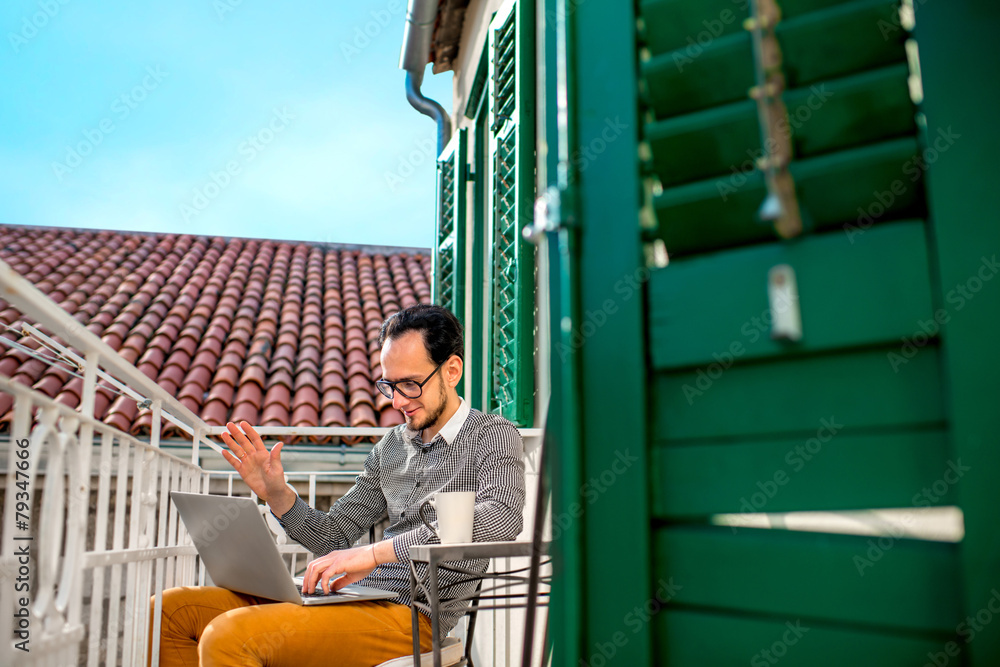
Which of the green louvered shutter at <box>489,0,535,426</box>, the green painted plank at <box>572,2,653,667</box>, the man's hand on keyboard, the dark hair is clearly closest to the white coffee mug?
Answer: the man's hand on keyboard

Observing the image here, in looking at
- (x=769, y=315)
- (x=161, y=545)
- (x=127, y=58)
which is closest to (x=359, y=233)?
(x=127, y=58)

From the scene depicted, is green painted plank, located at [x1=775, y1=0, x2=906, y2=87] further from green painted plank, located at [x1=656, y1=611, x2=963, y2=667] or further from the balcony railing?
the balcony railing

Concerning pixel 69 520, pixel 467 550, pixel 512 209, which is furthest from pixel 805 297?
pixel 512 209

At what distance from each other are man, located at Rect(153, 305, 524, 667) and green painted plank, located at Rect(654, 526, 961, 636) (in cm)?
87

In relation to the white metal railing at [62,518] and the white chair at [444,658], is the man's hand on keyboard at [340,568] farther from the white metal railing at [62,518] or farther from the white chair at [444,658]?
the white metal railing at [62,518]

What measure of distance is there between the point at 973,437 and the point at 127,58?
754 centimetres

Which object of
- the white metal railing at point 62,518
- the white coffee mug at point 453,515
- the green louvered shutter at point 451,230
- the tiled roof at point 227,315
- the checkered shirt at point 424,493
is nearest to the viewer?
the white metal railing at point 62,518

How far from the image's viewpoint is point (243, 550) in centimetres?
159

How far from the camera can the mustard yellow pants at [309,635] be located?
1.47m

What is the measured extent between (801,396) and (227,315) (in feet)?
22.5

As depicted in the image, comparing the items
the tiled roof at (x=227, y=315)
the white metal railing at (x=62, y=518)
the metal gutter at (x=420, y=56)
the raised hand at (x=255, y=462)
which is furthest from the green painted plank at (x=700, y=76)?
the tiled roof at (x=227, y=315)

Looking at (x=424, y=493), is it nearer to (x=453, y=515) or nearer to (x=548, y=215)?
(x=453, y=515)

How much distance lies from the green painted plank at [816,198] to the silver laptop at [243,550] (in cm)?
105

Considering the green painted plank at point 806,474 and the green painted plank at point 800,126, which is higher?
the green painted plank at point 800,126
